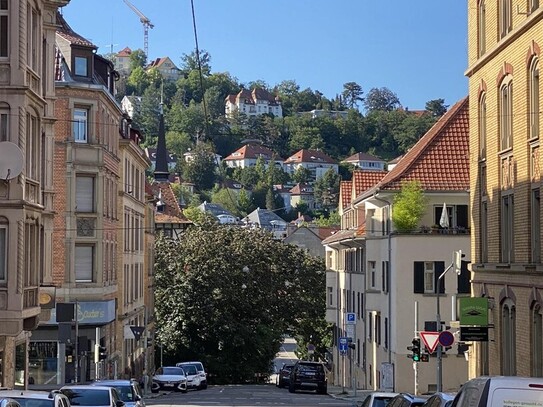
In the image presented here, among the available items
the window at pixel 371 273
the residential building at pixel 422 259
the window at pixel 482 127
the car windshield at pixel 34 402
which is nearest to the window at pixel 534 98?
the window at pixel 482 127

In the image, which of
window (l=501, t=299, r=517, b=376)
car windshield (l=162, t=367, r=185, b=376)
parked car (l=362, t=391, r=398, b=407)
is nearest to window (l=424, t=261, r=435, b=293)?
car windshield (l=162, t=367, r=185, b=376)

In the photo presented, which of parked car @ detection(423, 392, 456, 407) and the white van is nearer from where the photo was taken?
the white van

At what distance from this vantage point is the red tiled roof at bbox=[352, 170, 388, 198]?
61031 millimetres

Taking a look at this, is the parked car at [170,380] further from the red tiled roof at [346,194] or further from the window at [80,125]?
the red tiled roof at [346,194]

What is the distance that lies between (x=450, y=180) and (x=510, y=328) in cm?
1815

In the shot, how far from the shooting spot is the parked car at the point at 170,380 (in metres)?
52.9

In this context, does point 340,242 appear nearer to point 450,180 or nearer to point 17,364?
point 450,180

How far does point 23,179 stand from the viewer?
2955 cm

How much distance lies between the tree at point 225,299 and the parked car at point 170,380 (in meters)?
14.7

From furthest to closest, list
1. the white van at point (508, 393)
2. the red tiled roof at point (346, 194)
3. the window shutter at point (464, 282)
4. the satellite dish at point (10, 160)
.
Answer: the red tiled roof at point (346, 194) < the window shutter at point (464, 282) < the satellite dish at point (10, 160) < the white van at point (508, 393)

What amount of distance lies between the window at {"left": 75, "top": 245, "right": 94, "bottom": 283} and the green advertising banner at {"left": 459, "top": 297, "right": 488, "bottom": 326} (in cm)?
2072

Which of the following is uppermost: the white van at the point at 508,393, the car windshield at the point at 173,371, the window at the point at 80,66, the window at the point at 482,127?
the window at the point at 80,66

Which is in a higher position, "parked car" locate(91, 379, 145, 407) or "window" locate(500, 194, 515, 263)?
"window" locate(500, 194, 515, 263)

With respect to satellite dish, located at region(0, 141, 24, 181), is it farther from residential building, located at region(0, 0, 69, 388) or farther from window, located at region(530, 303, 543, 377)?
window, located at region(530, 303, 543, 377)
